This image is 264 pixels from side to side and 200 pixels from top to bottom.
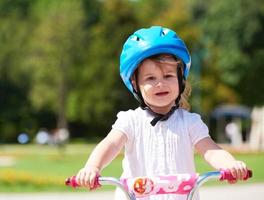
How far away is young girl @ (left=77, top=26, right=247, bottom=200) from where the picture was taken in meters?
3.10

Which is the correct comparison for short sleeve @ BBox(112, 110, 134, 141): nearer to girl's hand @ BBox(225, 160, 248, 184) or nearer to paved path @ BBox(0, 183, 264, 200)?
girl's hand @ BBox(225, 160, 248, 184)

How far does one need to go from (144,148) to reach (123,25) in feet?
136

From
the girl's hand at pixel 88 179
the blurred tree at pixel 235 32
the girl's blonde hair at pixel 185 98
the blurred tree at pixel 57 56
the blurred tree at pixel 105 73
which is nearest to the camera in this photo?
the girl's hand at pixel 88 179

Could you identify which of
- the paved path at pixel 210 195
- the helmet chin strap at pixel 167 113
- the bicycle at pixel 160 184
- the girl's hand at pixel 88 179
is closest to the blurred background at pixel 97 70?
the paved path at pixel 210 195

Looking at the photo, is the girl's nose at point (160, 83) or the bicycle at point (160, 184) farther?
the girl's nose at point (160, 83)

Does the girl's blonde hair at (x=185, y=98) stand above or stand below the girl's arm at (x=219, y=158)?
above

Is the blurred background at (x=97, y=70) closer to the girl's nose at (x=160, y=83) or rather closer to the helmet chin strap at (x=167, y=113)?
the helmet chin strap at (x=167, y=113)

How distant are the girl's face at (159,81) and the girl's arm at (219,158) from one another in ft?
0.82

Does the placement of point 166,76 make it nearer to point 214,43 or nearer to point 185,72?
point 185,72

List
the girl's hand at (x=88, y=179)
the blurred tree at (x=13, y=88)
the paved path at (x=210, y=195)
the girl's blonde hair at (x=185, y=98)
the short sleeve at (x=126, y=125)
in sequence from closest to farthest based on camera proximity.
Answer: the girl's hand at (x=88, y=179) → the short sleeve at (x=126, y=125) → the girl's blonde hair at (x=185, y=98) → the paved path at (x=210, y=195) → the blurred tree at (x=13, y=88)

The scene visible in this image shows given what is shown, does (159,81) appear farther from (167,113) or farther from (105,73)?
(105,73)

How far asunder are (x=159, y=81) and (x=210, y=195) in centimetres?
741

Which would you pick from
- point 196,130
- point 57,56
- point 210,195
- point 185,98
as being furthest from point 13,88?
point 196,130

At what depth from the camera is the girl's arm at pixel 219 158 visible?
2793mm
